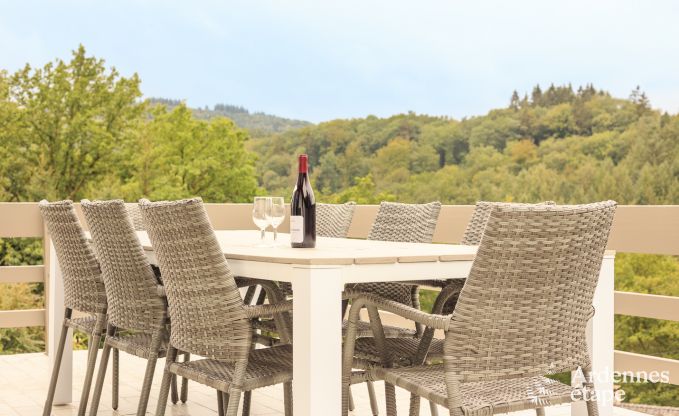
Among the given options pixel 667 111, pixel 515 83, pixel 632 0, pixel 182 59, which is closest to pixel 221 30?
pixel 182 59

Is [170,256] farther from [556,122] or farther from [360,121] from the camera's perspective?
[360,121]

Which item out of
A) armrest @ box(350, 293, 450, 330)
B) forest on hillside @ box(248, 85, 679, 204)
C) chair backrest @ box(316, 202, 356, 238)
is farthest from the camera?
forest on hillside @ box(248, 85, 679, 204)

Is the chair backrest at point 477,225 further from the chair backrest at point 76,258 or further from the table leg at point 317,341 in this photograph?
the chair backrest at point 76,258

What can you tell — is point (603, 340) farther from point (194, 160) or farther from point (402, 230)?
point (194, 160)

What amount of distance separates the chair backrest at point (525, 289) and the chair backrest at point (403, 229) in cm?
155

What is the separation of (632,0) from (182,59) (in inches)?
760

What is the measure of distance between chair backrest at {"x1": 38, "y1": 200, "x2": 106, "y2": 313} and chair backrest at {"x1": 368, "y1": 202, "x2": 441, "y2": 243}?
134cm

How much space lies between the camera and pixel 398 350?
286 cm

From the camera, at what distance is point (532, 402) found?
211 cm

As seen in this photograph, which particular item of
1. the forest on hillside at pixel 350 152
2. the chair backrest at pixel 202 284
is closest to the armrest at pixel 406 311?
the chair backrest at pixel 202 284

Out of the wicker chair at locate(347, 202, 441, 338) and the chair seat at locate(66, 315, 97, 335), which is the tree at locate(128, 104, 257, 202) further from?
the chair seat at locate(66, 315, 97, 335)

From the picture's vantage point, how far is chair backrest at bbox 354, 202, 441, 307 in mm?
3725

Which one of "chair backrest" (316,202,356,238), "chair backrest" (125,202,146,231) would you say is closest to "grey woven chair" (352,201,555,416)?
"chair backrest" (316,202,356,238)

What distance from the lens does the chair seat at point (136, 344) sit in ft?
9.63
